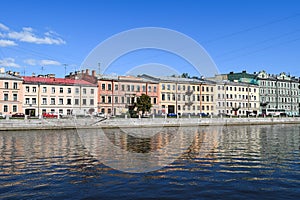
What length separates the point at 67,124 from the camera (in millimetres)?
52000

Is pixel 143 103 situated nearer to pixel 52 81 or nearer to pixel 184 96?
pixel 184 96

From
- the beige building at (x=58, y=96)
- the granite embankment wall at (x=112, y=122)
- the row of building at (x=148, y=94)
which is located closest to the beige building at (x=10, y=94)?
the row of building at (x=148, y=94)

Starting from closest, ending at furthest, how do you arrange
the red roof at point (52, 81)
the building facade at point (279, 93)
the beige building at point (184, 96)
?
the red roof at point (52, 81)
the beige building at point (184, 96)
the building facade at point (279, 93)

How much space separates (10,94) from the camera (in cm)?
6675

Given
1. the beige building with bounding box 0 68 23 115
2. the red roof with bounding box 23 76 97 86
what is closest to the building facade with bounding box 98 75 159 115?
the red roof with bounding box 23 76 97 86

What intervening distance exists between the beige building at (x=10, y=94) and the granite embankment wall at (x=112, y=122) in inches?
782

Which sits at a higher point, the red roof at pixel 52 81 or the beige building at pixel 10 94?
the red roof at pixel 52 81

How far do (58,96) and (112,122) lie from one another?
72.5 ft

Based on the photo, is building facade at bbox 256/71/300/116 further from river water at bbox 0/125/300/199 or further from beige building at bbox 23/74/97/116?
river water at bbox 0/125/300/199

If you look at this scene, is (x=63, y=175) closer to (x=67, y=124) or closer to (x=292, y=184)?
(x=292, y=184)

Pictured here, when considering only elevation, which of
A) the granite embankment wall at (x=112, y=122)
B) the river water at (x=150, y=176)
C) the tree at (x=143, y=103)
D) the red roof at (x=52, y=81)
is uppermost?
the red roof at (x=52, y=81)

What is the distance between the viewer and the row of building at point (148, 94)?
6919cm

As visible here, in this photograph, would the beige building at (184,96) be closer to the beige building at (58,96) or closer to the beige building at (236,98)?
the beige building at (236,98)

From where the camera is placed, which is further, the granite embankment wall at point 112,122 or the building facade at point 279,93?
the building facade at point 279,93
